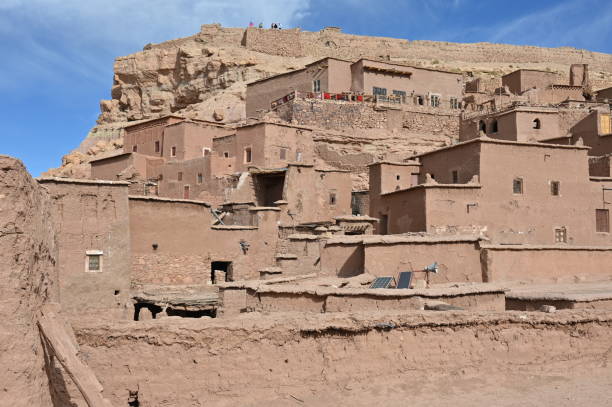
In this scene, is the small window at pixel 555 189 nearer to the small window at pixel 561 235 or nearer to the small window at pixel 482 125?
the small window at pixel 561 235

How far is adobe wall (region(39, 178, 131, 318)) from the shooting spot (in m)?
16.1

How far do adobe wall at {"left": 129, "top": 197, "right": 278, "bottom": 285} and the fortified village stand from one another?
0.07m

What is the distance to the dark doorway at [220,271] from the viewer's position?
67.8 feet

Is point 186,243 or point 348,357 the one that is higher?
point 186,243

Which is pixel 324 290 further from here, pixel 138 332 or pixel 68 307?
pixel 68 307

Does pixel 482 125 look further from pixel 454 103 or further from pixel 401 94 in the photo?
pixel 401 94

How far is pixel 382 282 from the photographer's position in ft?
42.4

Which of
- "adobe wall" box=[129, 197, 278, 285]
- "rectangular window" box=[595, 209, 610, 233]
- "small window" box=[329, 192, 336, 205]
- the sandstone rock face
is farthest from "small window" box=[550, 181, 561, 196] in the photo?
the sandstone rock face

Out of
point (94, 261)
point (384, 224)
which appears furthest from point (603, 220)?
point (94, 261)

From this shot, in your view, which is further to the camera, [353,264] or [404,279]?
[353,264]

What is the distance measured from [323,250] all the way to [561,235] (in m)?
10.1

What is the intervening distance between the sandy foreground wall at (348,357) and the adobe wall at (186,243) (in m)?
11.7

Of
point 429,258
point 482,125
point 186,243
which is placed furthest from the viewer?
point 482,125

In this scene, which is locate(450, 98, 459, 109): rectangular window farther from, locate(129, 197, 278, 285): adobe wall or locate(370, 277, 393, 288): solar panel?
locate(370, 277, 393, 288): solar panel
